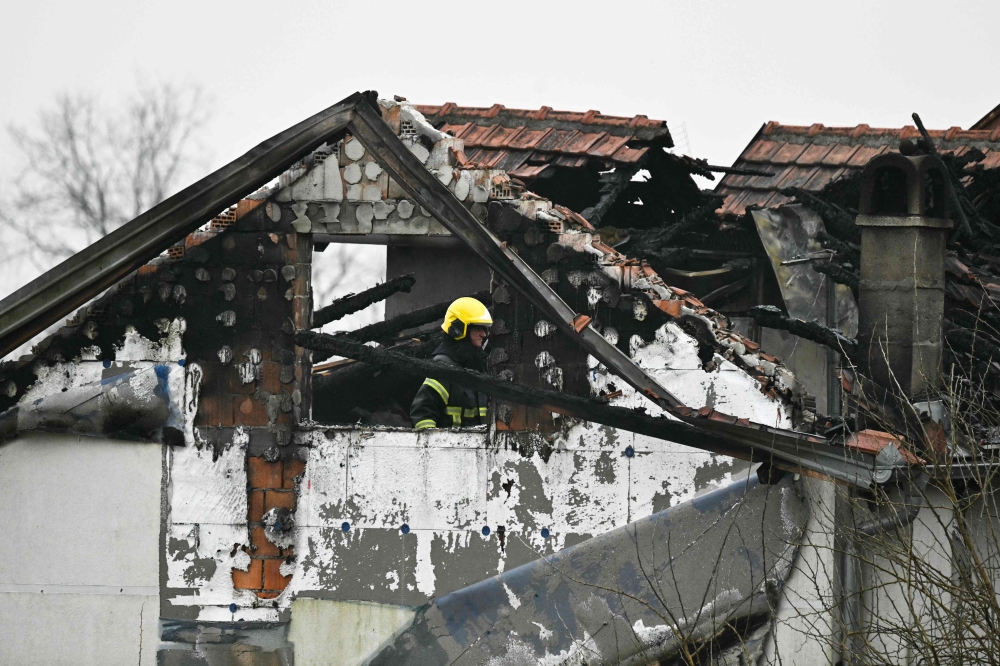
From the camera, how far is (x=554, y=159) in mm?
10695

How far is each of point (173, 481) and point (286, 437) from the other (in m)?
0.77

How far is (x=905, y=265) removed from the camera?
6.82 metres

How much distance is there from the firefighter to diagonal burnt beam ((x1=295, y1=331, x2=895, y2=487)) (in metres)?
0.57

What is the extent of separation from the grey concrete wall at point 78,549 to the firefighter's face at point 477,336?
2.07m

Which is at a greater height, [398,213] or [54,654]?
[398,213]

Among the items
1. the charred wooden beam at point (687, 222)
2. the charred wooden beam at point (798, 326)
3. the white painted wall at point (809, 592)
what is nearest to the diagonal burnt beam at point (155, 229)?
the charred wooden beam at point (798, 326)

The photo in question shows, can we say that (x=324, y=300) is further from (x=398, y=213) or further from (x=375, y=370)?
(x=398, y=213)

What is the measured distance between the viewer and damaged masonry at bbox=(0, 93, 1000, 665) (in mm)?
6832

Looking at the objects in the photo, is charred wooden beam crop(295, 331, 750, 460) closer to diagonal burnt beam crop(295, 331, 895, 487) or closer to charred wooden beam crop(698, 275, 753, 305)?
diagonal burnt beam crop(295, 331, 895, 487)

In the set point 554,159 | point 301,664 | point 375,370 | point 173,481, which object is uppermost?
point 554,159

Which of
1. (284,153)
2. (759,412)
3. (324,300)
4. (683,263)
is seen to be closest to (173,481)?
(284,153)

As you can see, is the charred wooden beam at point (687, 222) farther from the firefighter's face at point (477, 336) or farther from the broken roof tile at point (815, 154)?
the firefighter's face at point (477, 336)

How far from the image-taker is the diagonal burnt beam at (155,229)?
265 inches

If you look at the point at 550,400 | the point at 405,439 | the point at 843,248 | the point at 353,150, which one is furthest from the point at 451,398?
the point at 843,248
